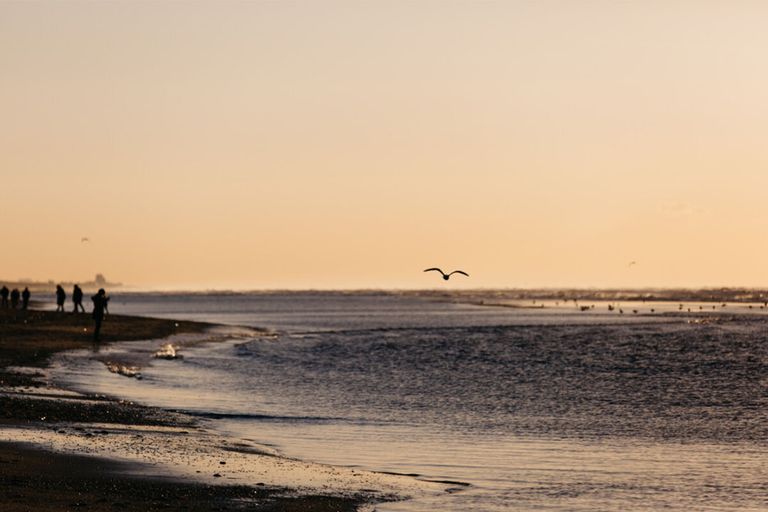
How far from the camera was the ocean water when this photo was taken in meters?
21.2

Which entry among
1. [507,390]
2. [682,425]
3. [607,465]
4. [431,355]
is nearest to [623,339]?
[431,355]

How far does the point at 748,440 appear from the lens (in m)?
27.4

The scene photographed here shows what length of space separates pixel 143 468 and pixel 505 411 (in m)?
14.9

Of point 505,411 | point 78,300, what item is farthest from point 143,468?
point 78,300

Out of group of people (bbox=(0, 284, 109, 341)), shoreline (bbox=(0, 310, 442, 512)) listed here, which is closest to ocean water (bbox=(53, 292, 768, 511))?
shoreline (bbox=(0, 310, 442, 512))

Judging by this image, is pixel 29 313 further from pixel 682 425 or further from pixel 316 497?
pixel 316 497

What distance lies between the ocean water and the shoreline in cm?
109

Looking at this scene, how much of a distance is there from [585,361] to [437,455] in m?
31.8

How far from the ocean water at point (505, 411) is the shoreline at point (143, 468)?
109 centimetres

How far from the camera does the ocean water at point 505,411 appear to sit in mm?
21203

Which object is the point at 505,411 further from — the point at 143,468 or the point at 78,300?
Result: the point at 78,300

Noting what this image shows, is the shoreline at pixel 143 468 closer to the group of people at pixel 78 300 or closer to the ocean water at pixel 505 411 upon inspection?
the ocean water at pixel 505 411

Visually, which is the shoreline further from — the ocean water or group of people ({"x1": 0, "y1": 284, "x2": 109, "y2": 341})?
group of people ({"x1": 0, "y1": 284, "x2": 109, "y2": 341})

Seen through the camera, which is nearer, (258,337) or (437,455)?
(437,455)
